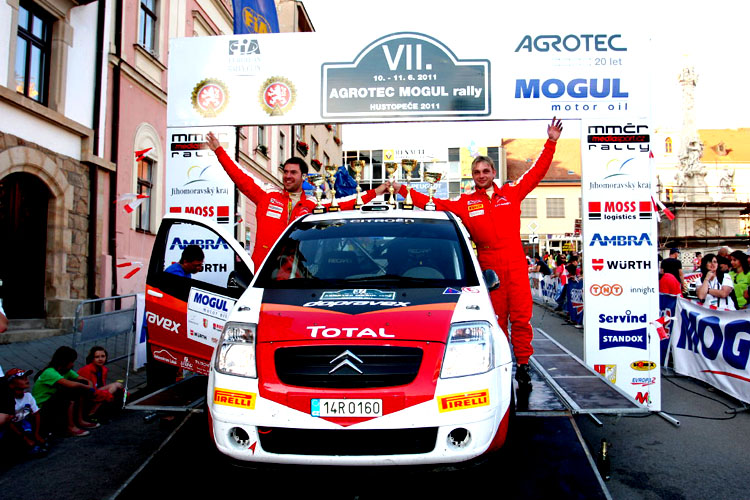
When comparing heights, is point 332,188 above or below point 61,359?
above

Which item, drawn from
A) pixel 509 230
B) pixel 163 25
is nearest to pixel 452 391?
pixel 509 230

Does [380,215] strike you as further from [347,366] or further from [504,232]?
[347,366]

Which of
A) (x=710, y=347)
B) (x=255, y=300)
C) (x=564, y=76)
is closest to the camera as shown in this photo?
(x=255, y=300)

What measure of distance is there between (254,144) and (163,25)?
6644 mm

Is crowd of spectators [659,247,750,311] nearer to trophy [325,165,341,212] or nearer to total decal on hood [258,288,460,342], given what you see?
trophy [325,165,341,212]

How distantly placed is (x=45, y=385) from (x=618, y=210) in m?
5.88

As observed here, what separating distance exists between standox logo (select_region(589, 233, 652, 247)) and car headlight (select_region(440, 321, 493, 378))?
132 inches

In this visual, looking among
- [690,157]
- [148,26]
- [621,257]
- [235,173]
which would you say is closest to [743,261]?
[621,257]

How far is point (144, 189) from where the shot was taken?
46.8 feet

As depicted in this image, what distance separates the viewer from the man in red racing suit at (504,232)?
517cm

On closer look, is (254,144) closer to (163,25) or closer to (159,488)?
(163,25)

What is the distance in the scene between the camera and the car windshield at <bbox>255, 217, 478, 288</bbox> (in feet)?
12.8

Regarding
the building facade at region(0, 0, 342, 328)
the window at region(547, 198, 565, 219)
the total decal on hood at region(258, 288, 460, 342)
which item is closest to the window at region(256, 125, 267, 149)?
the building facade at region(0, 0, 342, 328)

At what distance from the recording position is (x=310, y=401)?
9.60 ft
